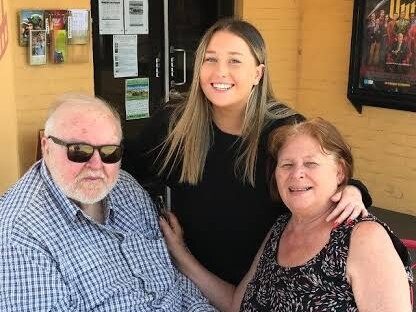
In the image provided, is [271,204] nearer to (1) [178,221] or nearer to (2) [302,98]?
(1) [178,221]

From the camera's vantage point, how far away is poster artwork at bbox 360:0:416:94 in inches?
196

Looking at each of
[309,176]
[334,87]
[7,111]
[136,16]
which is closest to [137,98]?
[136,16]

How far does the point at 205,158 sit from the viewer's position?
92.4 inches

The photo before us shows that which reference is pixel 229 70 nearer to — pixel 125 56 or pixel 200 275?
pixel 200 275

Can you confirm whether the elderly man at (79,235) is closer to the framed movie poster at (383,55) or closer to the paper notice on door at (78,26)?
the paper notice on door at (78,26)

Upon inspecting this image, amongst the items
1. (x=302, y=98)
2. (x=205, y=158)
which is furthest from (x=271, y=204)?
(x=302, y=98)

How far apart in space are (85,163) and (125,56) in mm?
3039

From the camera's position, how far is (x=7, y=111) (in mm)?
3951

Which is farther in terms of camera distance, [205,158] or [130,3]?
[130,3]

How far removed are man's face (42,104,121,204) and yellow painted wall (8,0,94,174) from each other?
207 cm

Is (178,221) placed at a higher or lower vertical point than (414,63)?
lower

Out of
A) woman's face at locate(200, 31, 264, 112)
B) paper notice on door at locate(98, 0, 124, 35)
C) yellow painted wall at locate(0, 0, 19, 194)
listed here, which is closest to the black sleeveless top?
woman's face at locate(200, 31, 264, 112)

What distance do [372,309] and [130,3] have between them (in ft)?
12.2

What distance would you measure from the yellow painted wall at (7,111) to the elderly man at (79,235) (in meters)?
1.96
